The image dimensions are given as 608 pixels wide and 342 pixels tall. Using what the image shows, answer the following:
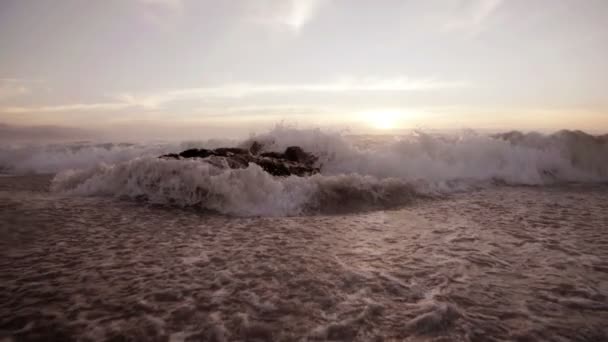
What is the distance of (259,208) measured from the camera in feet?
20.4

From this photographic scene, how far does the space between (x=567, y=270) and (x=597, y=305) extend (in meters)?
0.77

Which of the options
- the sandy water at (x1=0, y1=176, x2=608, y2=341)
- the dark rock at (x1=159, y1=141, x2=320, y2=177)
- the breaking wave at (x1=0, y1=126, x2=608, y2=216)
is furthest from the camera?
the dark rock at (x1=159, y1=141, x2=320, y2=177)

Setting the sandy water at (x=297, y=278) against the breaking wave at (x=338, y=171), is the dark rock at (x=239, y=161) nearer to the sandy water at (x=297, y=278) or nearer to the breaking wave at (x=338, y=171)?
the breaking wave at (x=338, y=171)

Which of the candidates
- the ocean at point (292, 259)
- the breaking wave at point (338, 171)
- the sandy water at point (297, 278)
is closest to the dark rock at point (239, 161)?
the breaking wave at point (338, 171)

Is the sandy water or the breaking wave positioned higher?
the breaking wave

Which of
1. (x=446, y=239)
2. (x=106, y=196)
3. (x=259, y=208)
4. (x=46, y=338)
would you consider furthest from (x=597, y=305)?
(x=106, y=196)

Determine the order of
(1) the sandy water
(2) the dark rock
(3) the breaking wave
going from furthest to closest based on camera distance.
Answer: (2) the dark rock → (3) the breaking wave → (1) the sandy water

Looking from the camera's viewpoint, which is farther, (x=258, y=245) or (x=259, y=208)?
(x=259, y=208)

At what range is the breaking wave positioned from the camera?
259 inches

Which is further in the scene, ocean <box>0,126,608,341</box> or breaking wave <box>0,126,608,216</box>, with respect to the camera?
breaking wave <box>0,126,608,216</box>

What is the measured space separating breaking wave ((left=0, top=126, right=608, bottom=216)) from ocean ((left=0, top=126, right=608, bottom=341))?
0.17ft

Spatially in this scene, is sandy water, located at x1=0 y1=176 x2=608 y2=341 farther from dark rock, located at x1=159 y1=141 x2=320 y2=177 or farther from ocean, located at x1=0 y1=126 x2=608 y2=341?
dark rock, located at x1=159 y1=141 x2=320 y2=177

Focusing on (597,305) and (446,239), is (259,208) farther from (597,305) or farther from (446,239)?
(597,305)

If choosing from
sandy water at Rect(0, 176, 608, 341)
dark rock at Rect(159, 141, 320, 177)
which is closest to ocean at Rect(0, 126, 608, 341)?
sandy water at Rect(0, 176, 608, 341)
